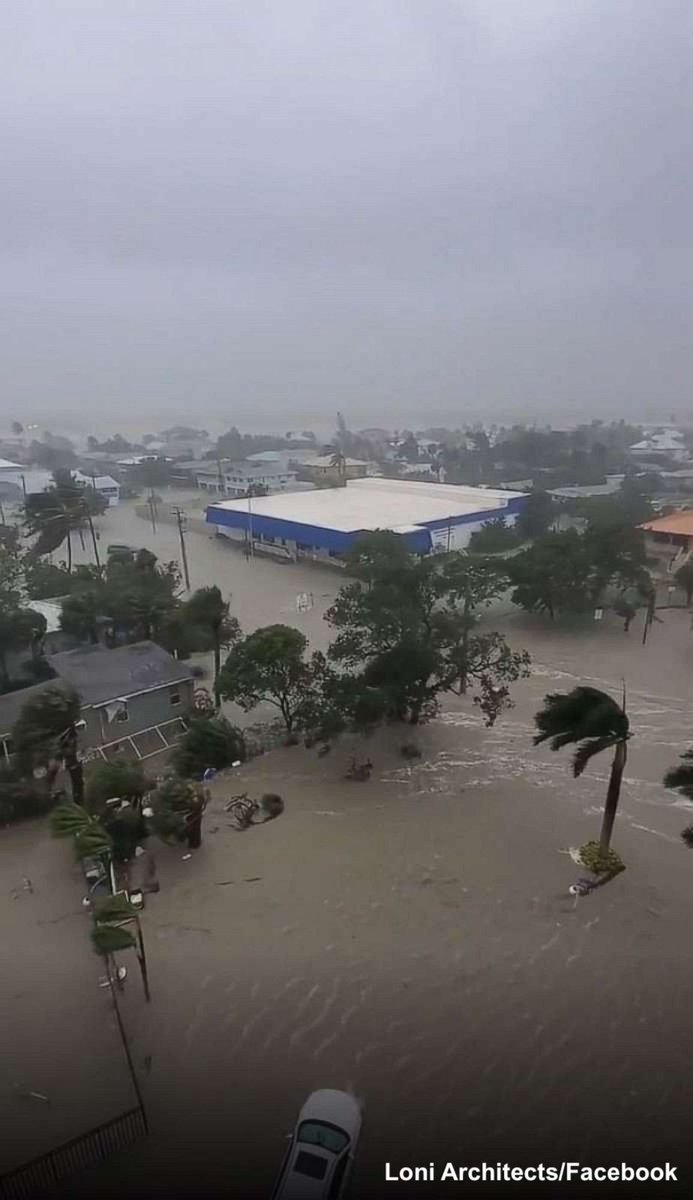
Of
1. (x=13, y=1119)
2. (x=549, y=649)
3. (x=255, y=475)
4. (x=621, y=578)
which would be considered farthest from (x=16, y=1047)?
(x=255, y=475)

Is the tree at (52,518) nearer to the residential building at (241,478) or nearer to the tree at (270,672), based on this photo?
the tree at (270,672)

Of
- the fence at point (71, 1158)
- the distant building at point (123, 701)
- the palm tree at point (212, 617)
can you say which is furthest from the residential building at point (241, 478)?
the fence at point (71, 1158)

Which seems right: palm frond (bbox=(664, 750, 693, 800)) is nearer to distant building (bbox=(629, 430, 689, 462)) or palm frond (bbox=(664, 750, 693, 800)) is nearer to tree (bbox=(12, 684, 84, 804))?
tree (bbox=(12, 684, 84, 804))

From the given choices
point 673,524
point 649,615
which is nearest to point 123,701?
point 649,615

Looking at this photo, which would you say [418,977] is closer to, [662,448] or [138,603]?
[138,603]

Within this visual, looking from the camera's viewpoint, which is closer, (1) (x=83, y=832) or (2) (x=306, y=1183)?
(2) (x=306, y=1183)

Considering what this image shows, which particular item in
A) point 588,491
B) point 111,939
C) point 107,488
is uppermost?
point 111,939
